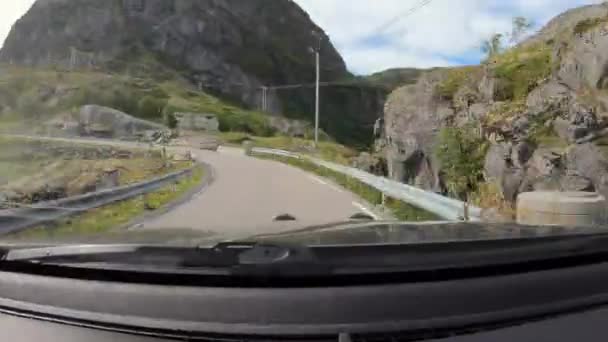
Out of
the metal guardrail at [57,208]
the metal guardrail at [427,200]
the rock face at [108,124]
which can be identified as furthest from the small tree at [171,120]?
the metal guardrail at [57,208]

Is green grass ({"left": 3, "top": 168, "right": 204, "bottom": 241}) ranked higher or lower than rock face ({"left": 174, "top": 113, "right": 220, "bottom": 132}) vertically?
lower

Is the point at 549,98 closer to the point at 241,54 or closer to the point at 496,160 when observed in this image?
the point at 496,160

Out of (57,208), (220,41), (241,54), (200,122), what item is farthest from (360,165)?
(241,54)

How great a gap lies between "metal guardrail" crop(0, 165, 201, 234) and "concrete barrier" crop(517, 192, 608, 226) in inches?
208

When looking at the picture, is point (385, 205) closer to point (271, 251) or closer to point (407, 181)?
point (407, 181)

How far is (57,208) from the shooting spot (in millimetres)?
6773

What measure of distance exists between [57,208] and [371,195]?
30.3 feet

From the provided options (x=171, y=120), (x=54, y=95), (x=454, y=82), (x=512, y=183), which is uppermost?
(x=454, y=82)

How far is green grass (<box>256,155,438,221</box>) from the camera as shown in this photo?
11.1m

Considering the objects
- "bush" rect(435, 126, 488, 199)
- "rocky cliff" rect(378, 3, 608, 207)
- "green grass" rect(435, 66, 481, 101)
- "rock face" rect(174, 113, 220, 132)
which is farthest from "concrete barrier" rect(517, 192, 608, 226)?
"rock face" rect(174, 113, 220, 132)

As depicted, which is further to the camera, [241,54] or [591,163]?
[241,54]

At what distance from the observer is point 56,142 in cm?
1035

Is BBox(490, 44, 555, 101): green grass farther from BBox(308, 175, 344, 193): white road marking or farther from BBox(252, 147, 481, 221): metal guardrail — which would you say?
BBox(308, 175, 344, 193): white road marking

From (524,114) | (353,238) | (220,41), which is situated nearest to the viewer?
(353,238)
